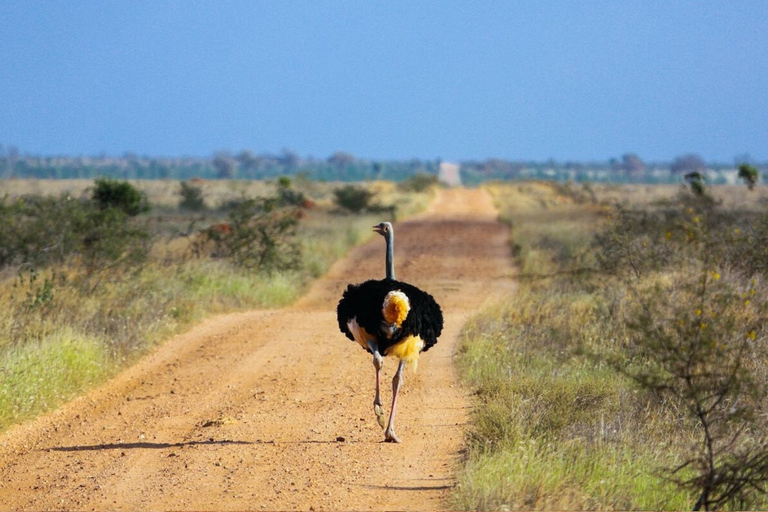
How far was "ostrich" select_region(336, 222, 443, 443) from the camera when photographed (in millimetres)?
8070

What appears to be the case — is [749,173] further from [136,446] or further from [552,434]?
[136,446]

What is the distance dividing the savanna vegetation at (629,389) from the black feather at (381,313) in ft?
2.84

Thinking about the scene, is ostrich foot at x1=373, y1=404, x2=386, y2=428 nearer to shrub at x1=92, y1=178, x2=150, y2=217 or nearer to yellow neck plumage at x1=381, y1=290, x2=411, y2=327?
yellow neck plumage at x1=381, y1=290, x2=411, y2=327

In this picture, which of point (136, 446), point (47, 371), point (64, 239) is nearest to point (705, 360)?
point (136, 446)

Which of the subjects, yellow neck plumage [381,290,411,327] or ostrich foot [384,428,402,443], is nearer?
yellow neck plumage [381,290,411,327]

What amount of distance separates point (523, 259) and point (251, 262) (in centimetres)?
770

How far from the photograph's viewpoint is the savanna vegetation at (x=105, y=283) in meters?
10.4

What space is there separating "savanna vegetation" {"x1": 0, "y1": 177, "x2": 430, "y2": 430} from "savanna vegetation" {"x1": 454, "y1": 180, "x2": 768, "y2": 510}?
3.96m

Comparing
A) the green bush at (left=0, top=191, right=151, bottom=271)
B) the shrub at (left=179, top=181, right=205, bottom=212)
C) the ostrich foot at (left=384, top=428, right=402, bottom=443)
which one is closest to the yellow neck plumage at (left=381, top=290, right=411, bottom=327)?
the ostrich foot at (left=384, top=428, right=402, bottom=443)

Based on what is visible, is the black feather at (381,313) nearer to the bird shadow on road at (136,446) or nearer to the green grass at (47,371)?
the bird shadow on road at (136,446)

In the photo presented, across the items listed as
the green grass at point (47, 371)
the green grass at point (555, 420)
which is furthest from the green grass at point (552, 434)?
the green grass at point (47, 371)

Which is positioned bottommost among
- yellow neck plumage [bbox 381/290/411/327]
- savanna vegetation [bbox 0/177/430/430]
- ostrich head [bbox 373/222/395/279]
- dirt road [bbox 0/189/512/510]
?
dirt road [bbox 0/189/512/510]

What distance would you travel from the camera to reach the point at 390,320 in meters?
8.05

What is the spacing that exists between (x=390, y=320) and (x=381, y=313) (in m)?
0.17
